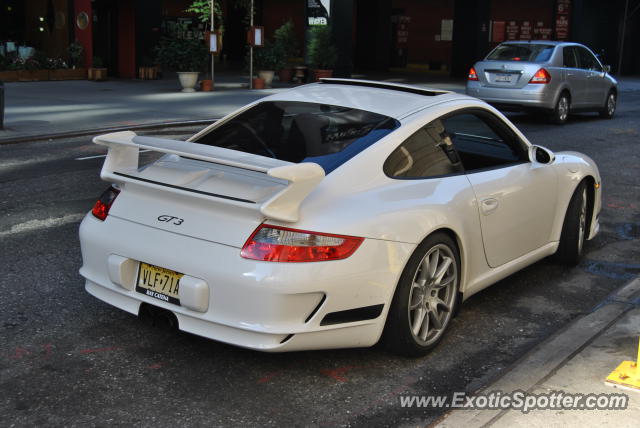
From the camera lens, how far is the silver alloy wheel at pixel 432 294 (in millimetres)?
4398

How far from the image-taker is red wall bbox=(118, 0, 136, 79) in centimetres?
2536

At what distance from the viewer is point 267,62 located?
2464 cm

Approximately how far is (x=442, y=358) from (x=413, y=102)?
1.56 metres

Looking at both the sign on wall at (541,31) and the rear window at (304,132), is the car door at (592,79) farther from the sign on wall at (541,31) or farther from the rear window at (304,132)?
the sign on wall at (541,31)

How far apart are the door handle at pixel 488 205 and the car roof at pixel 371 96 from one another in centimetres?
68

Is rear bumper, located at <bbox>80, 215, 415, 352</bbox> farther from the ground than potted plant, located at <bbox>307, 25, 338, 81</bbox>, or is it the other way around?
potted plant, located at <bbox>307, 25, 338, 81</bbox>

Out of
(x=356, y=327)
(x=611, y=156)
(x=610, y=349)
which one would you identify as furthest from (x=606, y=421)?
(x=611, y=156)

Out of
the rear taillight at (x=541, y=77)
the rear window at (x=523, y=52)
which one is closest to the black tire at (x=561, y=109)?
the rear taillight at (x=541, y=77)

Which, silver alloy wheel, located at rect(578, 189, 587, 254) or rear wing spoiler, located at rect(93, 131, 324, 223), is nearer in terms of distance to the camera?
rear wing spoiler, located at rect(93, 131, 324, 223)

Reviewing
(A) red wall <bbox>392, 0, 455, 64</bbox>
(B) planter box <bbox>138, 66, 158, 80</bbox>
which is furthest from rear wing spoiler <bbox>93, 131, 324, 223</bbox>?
(A) red wall <bbox>392, 0, 455, 64</bbox>

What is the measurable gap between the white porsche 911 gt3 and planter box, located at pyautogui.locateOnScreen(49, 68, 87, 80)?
800 inches

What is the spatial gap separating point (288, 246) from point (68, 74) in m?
22.1

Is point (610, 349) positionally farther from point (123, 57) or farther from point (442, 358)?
point (123, 57)

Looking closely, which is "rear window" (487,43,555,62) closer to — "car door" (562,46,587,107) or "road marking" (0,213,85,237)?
"car door" (562,46,587,107)
